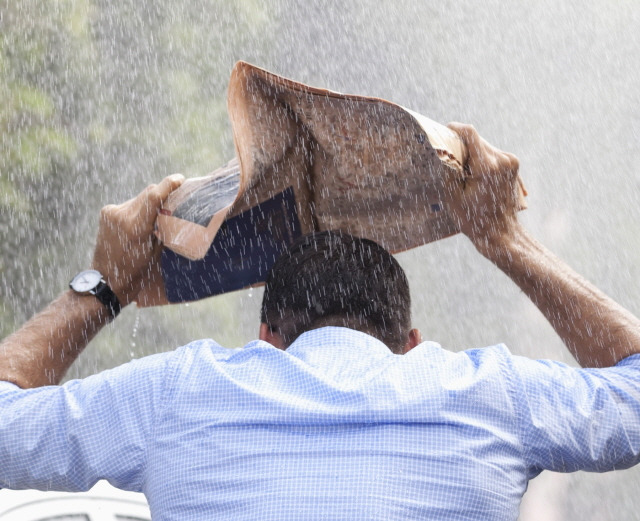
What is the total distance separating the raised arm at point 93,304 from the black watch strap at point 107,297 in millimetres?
12

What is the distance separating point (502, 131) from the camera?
25.4 feet

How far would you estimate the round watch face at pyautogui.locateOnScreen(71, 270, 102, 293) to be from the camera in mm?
1610

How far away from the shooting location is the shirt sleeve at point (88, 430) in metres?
1.20

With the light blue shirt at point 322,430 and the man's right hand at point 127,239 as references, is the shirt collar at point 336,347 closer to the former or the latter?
the light blue shirt at point 322,430

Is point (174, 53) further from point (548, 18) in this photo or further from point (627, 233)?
point (627, 233)

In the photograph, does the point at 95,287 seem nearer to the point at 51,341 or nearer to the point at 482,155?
the point at 51,341

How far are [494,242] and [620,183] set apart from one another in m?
6.97

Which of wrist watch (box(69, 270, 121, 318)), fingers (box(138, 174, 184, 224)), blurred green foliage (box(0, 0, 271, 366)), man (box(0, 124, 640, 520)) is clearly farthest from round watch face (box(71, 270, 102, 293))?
blurred green foliage (box(0, 0, 271, 366))

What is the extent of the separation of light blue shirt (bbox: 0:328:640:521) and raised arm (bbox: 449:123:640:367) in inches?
6.3

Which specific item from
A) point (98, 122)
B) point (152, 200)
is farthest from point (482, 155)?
point (98, 122)

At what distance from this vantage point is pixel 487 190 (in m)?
1.60

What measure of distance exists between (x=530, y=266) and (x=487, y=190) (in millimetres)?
155

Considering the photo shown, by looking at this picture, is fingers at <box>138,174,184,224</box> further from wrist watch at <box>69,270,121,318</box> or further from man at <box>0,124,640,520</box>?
man at <box>0,124,640,520</box>

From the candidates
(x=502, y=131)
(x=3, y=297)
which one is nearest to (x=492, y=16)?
(x=502, y=131)
